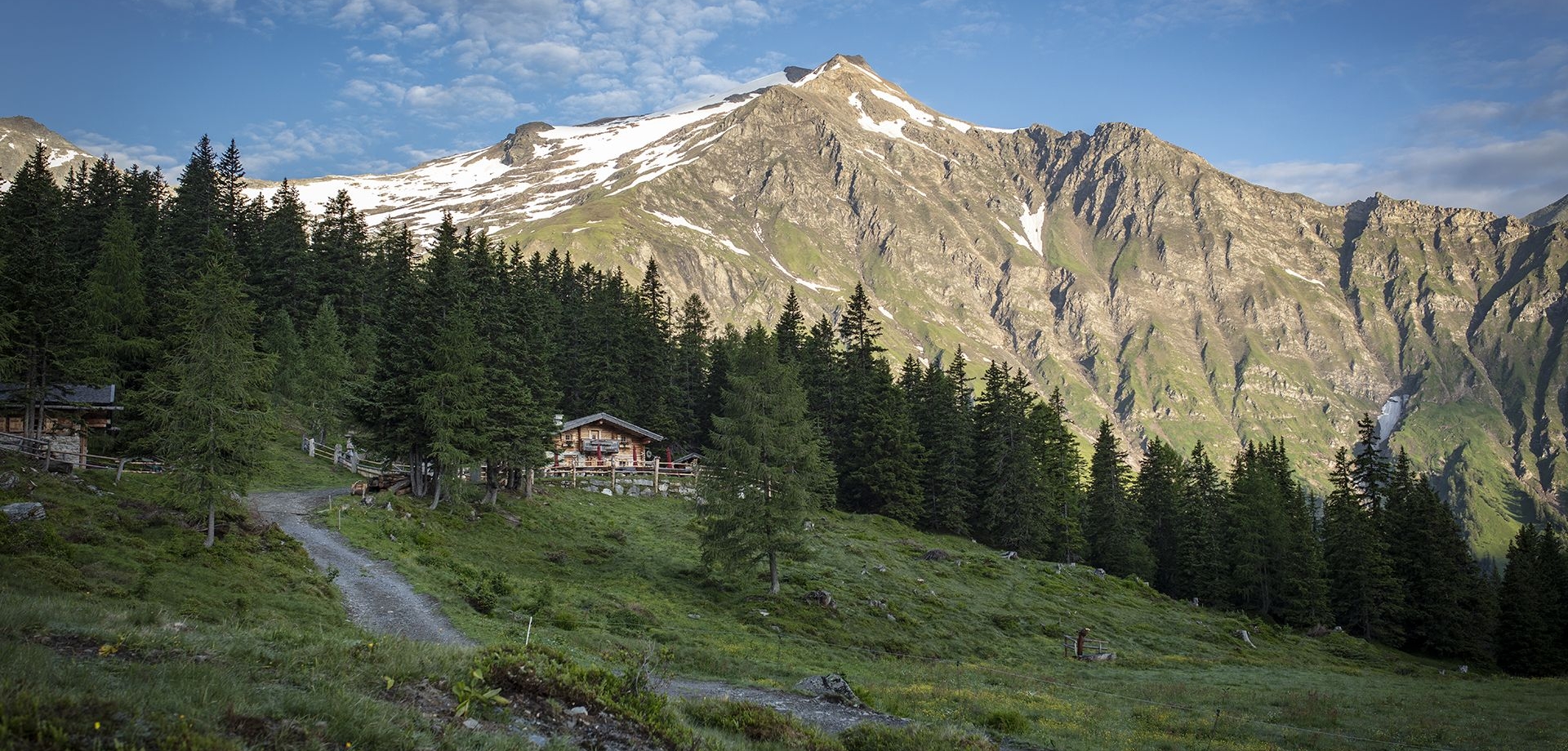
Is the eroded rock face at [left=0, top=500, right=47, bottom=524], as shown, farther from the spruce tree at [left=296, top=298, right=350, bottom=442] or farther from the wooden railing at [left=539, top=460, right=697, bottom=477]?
the spruce tree at [left=296, top=298, right=350, bottom=442]

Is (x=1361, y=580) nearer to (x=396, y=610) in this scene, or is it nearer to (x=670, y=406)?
(x=670, y=406)

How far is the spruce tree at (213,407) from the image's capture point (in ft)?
87.5

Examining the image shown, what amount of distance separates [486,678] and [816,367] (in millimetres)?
71449

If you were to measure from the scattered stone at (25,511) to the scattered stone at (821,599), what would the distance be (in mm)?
28749

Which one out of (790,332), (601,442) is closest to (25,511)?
(601,442)

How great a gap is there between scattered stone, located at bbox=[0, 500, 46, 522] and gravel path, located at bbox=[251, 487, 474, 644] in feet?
25.2

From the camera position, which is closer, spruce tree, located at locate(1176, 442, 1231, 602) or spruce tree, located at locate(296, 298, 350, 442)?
spruce tree, located at locate(296, 298, 350, 442)

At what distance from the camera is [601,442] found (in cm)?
7075

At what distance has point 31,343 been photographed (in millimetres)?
40938

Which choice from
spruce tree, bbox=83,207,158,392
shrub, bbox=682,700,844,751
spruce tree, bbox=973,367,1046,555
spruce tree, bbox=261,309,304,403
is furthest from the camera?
spruce tree, bbox=973,367,1046,555

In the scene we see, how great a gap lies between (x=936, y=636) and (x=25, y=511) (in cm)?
3497

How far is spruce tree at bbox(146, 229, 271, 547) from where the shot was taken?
87.5 feet

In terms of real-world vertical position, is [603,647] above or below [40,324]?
below

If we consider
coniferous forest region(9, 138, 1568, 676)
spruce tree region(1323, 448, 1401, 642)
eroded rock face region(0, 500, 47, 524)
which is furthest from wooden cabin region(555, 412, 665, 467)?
spruce tree region(1323, 448, 1401, 642)
